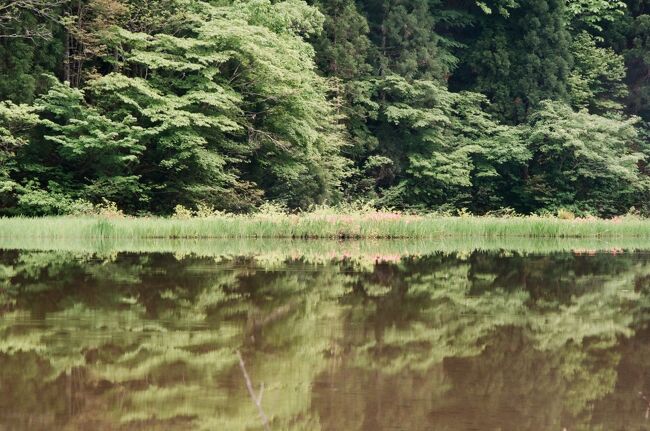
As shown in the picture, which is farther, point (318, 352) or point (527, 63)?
point (527, 63)

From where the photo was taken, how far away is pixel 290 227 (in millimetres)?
17594

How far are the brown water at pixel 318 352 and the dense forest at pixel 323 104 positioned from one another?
11.1m

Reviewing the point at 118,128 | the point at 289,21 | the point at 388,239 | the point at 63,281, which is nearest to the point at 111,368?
the point at 63,281

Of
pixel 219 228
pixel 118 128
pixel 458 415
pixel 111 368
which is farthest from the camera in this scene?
pixel 118 128

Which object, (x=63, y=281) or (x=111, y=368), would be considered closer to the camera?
(x=111, y=368)

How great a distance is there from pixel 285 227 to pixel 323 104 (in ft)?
24.3

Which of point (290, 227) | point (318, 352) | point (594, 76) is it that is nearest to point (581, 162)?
point (594, 76)

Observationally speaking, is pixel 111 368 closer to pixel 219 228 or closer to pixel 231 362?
pixel 231 362

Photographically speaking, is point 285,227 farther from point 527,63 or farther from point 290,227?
point 527,63

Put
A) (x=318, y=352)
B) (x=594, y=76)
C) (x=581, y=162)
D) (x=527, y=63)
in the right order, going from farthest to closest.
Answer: (x=594, y=76) < (x=527, y=63) < (x=581, y=162) < (x=318, y=352)

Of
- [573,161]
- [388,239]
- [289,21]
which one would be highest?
[289,21]

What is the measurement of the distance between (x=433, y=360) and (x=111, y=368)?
5.28ft

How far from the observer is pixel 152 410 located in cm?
362

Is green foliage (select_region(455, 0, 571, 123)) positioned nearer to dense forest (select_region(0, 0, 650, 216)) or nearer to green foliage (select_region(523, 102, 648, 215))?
dense forest (select_region(0, 0, 650, 216))
